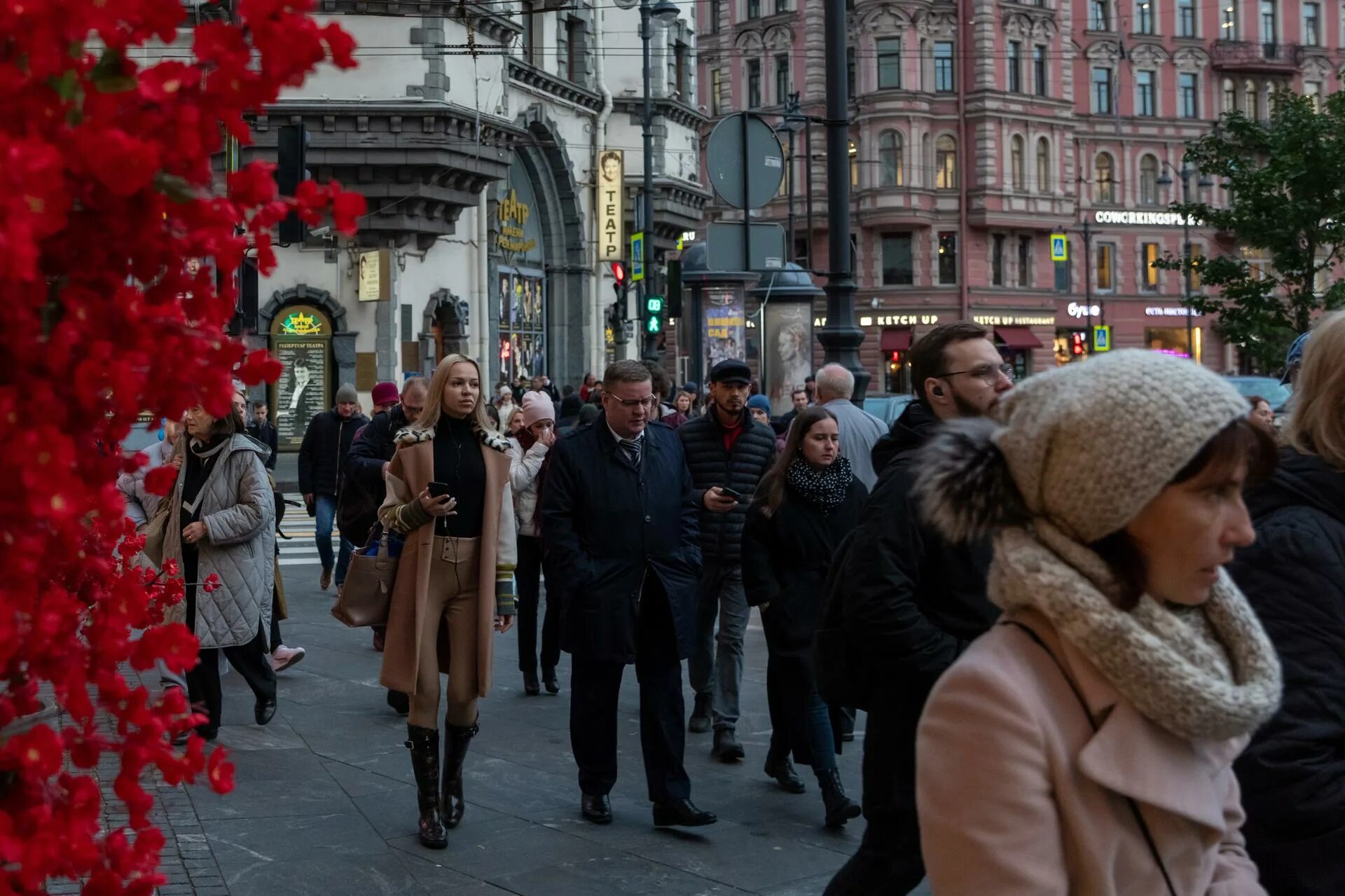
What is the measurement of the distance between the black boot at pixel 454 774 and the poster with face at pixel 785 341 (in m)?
19.4

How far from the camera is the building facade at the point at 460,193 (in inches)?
1287

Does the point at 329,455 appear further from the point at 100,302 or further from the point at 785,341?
the point at 100,302

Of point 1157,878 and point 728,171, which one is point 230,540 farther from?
point 1157,878

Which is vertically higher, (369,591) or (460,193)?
(460,193)

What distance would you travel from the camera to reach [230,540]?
8750 mm

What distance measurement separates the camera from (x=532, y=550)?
11203 mm

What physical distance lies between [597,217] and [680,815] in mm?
36171

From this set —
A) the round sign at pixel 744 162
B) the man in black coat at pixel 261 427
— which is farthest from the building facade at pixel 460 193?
the round sign at pixel 744 162

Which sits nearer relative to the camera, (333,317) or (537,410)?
(537,410)

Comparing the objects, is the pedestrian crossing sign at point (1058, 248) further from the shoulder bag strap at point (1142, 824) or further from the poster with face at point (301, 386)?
the shoulder bag strap at point (1142, 824)

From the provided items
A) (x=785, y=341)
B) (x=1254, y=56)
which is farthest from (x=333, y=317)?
(x=1254, y=56)

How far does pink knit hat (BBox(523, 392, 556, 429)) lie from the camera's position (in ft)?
37.4

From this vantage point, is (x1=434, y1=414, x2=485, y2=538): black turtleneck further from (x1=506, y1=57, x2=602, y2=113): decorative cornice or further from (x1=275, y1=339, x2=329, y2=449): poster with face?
(x1=506, y1=57, x2=602, y2=113): decorative cornice

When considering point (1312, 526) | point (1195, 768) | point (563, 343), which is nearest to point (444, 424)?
point (1312, 526)
